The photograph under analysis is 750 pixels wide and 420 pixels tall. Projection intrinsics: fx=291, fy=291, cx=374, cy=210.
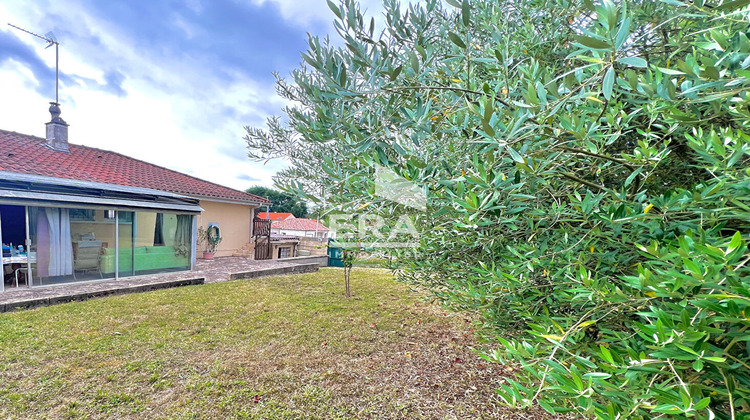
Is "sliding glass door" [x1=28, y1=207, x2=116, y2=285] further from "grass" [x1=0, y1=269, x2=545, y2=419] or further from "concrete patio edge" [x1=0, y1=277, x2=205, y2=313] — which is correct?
"grass" [x1=0, y1=269, x2=545, y2=419]

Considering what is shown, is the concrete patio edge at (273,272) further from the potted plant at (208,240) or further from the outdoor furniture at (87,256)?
the potted plant at (208,240)

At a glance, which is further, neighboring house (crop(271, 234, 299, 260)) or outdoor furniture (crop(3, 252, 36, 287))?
neighboring house (crop(271, 234, 299, 260))

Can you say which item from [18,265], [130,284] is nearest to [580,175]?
[130,284]

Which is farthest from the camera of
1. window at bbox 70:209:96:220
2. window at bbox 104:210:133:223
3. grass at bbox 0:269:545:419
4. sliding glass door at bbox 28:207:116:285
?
window at bbox 104:210:133:223

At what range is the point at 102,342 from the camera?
446cm

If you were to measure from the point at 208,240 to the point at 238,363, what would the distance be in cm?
1078

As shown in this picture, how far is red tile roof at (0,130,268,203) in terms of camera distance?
8.80 m

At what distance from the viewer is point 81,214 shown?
8.38 meters

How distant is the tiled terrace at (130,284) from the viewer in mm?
6172

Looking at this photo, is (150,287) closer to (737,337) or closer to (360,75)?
Answer: (360,75)

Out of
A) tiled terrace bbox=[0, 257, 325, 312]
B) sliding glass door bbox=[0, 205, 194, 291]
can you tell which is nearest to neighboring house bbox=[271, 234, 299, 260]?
tiled terrace bbox=[0, 257, 325, 312]

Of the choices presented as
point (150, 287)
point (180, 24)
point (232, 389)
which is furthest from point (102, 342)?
point (180, 24)

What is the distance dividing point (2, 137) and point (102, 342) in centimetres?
1137

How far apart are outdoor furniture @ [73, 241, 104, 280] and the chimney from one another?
5339 mm
